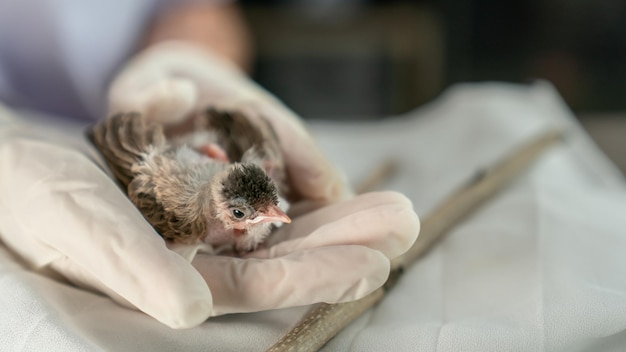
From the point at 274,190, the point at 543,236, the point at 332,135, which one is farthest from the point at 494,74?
the point at 274,190

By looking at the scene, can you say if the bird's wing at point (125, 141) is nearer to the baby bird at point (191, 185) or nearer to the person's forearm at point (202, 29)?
the baby bird at point (191, 185)

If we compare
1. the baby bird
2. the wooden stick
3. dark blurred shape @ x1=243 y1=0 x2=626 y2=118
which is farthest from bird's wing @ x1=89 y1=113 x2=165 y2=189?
dark blurred shape @ x1=243 y1=0 x2=626 y2=118

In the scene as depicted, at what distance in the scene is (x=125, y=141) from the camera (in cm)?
43

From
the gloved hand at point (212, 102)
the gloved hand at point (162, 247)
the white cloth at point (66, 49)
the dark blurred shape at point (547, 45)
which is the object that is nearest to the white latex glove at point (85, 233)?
the gloved hand at point (162, 247)

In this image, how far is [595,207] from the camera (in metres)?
0.60

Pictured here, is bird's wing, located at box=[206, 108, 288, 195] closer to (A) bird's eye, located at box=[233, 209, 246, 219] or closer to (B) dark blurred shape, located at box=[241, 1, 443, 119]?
(A) bird's eye, located at box=[233, 209, 246, 219]

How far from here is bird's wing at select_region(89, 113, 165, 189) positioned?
0.43 meters

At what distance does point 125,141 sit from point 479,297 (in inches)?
10.3

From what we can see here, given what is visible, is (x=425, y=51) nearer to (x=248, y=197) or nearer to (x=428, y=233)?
(x=428, y=233)

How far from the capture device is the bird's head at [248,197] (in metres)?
0.37

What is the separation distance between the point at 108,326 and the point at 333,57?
1231 millimetres

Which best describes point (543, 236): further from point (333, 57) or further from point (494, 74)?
point (494, 74)

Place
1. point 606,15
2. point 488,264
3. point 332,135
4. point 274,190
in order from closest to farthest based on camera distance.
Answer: point 274,190
point 488,264
point 332,135
point 606,15

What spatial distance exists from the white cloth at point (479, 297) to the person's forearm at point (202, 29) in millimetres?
457
